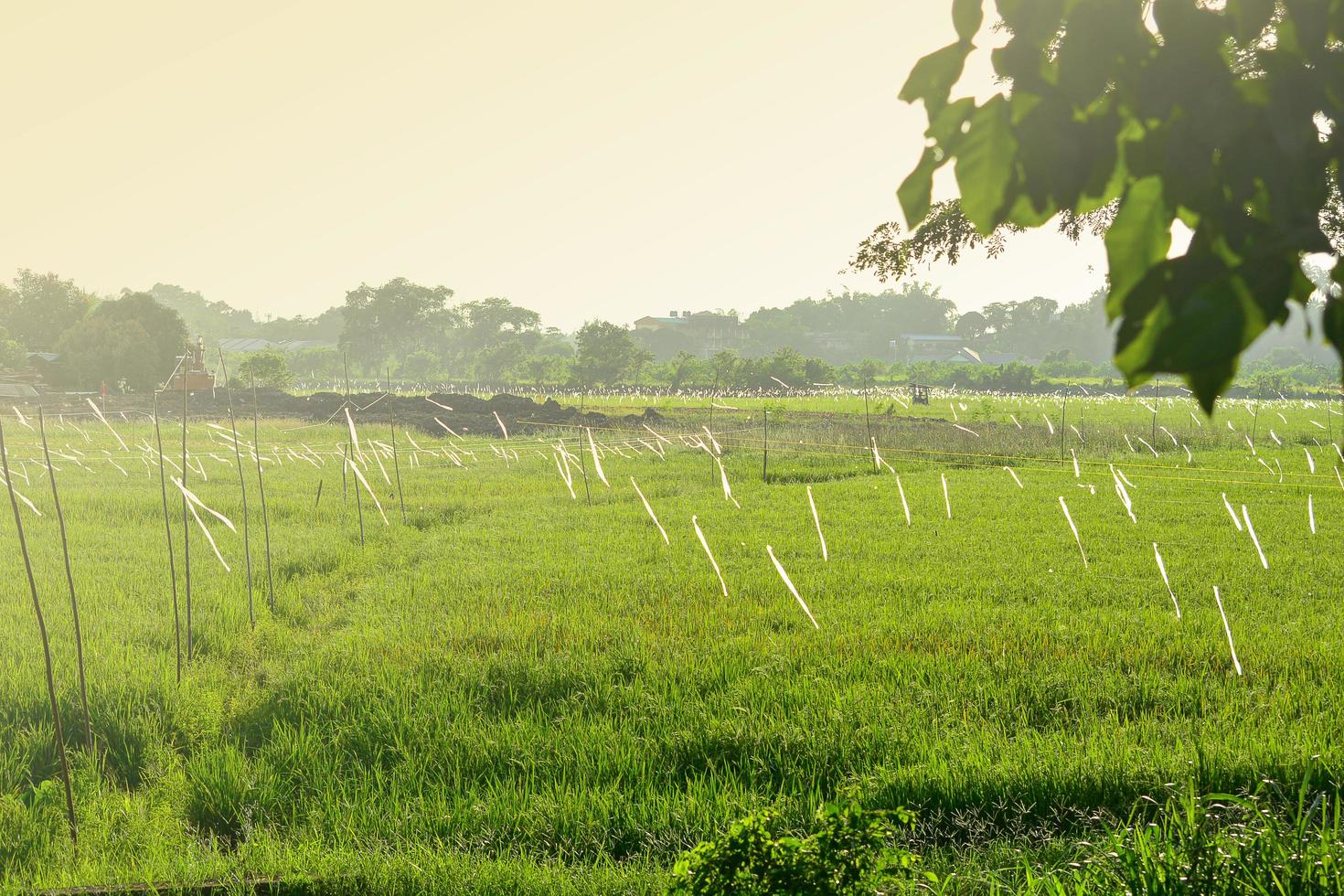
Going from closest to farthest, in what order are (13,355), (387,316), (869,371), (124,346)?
1. (124,346)
2. (13,355)
3. (869,371)
4. (387,316)

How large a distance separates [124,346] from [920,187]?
5809cm

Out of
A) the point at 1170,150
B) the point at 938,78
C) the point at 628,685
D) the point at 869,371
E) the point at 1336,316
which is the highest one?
the point at 869,371

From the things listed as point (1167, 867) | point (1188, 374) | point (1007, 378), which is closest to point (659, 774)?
point (1167, 867)

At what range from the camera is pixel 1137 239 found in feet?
5.00

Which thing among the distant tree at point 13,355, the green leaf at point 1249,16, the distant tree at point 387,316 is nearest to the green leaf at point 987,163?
the green leaf at point 1249,16

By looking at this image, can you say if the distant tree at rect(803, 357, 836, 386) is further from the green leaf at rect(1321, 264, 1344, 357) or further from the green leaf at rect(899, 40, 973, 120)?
the green leaf at rect(1321, 264, 1344, 357)

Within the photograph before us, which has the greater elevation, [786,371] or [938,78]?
[786,371]

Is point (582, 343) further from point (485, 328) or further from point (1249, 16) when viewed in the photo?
point (1249, 16)

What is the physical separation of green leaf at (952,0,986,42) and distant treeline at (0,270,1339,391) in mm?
17037

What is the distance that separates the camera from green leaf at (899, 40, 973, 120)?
5.46 feet

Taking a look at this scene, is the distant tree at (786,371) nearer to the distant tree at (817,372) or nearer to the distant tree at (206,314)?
the distant tree at (817,372)

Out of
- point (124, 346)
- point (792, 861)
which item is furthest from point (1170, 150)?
point (124, 346)

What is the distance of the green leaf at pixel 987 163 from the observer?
166 cm

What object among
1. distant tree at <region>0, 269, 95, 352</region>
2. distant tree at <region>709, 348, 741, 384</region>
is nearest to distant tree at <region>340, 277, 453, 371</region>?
distant tree at <region>0, 269, 95, 352</region>
